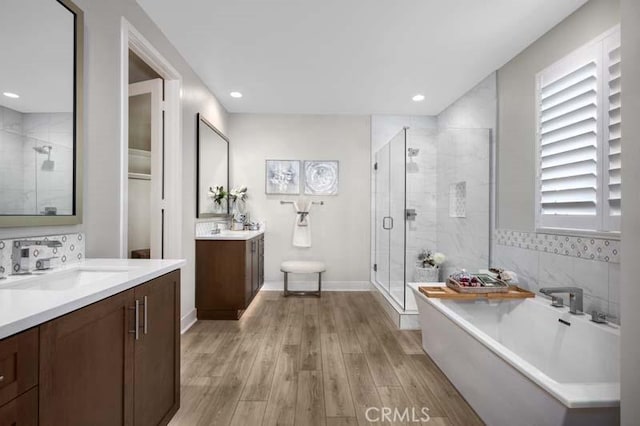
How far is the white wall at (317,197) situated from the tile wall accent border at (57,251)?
295cm

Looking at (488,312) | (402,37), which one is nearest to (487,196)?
(488,312)

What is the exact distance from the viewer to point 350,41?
2584 mm

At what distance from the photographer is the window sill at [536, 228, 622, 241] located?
6.03ft

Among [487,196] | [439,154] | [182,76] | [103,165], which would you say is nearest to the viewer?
[103,165]

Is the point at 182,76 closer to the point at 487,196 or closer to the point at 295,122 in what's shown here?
the point at 295,122

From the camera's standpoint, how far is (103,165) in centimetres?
179

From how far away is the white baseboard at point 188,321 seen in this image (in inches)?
115

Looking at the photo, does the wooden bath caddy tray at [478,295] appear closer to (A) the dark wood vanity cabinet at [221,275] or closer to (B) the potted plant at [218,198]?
(A) the dark wood vanity cabinet at [221,275]

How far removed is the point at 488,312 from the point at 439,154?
2295 mm

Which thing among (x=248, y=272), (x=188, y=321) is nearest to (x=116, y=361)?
(x=188, y=321)

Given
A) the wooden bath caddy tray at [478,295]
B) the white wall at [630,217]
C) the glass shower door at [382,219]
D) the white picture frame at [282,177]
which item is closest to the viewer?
the white wall at [630,217]

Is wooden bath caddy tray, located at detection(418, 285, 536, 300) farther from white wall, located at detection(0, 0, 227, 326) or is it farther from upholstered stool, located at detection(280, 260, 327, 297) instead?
white wall, located at detection(0, 0, 227, 326)

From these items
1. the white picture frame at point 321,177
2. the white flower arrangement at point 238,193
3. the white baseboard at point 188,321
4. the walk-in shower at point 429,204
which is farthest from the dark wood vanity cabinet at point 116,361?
the white picture frame at point 321,177

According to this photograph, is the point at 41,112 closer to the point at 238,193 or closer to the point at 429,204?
the point at 238,193
